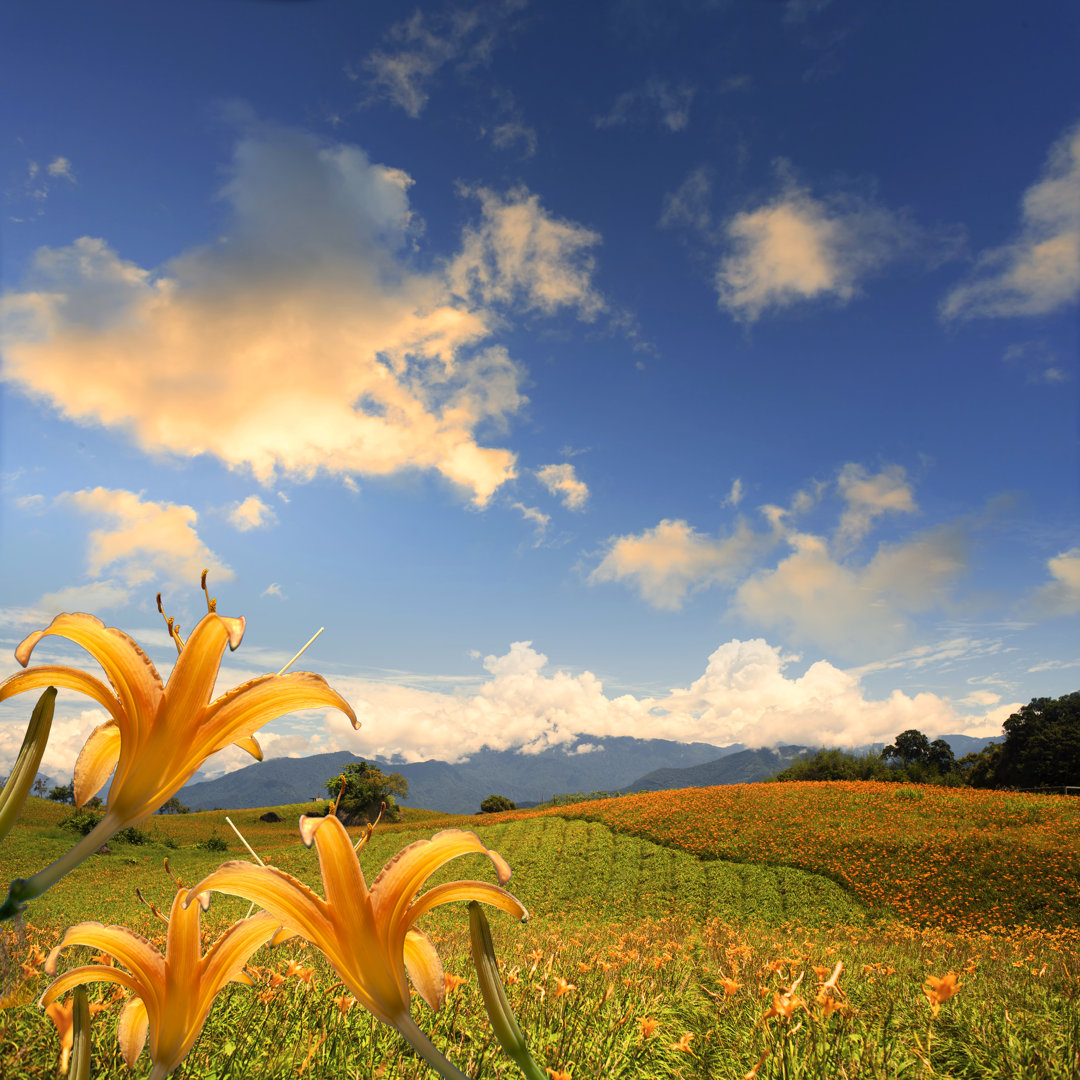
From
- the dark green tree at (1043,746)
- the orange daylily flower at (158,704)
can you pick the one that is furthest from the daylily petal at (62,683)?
the dark green tree at (1043,746)

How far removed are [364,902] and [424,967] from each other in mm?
137

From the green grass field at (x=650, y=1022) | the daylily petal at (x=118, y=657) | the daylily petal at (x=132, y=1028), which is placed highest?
the daylily petal at (x=118, y=657)

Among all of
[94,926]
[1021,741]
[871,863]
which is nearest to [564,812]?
[871,863]

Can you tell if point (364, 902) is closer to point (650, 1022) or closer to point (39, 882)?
point (39, 882)

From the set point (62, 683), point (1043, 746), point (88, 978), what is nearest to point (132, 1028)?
point (88, 978)

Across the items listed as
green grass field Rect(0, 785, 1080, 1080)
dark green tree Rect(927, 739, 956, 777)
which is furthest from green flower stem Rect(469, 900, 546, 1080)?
dark green tree Rect(927, 739, 956, 777)

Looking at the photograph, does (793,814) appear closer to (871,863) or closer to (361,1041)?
(871,863)

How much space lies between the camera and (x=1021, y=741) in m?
40.0

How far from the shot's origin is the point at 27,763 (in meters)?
0.72

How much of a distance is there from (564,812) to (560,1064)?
79.9 ft

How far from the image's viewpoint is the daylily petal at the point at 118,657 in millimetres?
813

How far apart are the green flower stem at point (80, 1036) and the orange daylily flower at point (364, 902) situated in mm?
162

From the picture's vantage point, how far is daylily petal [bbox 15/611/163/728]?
0.81 m

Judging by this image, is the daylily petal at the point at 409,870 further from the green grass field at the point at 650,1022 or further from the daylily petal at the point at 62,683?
the green grass field at the point at 650,1022
